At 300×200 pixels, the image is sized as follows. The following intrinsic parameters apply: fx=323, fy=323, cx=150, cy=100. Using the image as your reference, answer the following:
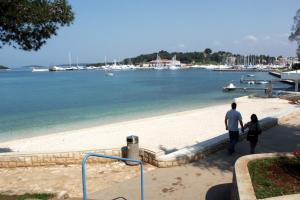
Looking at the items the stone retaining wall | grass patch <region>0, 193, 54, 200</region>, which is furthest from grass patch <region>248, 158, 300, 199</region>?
the stone retaining wall

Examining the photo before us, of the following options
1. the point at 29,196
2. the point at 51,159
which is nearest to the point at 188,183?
the point at 29,196

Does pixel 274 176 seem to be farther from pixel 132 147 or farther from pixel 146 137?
pixel 146 137

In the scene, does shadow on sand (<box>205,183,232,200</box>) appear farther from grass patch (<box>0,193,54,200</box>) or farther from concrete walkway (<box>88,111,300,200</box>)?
grass patch (<box>0,193,54,200</box>)

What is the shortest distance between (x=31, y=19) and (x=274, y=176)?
6390mm

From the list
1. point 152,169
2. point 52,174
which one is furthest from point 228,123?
point 52,174

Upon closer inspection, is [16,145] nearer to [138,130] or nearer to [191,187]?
[138,130]

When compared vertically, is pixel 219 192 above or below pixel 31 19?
below

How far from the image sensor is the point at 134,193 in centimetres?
705

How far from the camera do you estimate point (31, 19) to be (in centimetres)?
768

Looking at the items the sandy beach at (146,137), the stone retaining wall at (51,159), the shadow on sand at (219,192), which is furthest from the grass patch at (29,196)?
the sandy beach at (146,137)

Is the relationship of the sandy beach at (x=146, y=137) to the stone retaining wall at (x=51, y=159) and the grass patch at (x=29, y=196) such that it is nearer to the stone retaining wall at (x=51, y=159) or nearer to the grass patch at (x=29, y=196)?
the stone retaining wall at (x=51, y=159)

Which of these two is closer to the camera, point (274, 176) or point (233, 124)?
point (274, 176)

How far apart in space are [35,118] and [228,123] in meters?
24.4

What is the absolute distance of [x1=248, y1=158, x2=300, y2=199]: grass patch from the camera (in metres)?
5.53
